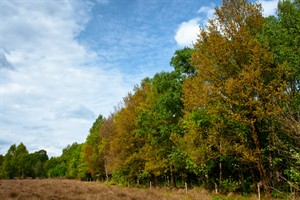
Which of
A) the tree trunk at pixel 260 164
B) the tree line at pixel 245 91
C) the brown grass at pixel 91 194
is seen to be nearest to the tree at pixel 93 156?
the brown grass at pixel 91 194

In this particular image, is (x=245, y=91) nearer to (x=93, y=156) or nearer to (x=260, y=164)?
(x=260, y=164)

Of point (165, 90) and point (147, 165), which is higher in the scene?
point (165, 90)

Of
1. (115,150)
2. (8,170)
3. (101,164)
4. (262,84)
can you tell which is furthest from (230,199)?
(8,170)

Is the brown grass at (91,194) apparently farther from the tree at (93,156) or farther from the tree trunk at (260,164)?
the tree at (93,156)

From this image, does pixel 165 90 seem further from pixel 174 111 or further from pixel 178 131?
pixel 178 131

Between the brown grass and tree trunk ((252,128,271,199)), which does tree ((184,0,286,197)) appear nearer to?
tree trunk ((252,128,271,199))

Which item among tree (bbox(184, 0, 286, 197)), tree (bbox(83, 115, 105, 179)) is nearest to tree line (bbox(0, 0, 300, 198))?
tree (bbox(184, 0, 286, 197))

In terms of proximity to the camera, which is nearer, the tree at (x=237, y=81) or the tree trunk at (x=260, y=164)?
the tree at (x=237, y=81)

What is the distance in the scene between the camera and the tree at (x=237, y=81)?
70.1 feet

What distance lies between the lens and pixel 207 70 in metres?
23.6

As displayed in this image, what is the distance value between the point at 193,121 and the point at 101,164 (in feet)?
155

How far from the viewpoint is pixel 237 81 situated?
22.2 metres

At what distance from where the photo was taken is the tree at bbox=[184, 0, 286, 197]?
2138 cm

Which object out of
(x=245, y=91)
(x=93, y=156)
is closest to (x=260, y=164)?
(x=245, y=91)
